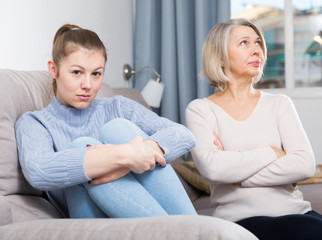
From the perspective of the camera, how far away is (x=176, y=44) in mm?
3373

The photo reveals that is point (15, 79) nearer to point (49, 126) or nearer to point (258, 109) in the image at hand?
point (49, 126)

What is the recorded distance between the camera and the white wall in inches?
80.0

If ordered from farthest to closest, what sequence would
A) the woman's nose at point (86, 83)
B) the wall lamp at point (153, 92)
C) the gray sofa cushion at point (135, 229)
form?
the wall lamp at point (153, 92) → the woman's nose at point (86, 83) → the gray sofa cushion at point (135, 229)

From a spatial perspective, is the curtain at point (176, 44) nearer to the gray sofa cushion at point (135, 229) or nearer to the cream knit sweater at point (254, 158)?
the cream knit sweater at point (254, 158)

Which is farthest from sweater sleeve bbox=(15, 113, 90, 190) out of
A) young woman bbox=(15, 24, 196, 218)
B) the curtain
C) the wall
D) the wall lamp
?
the wall

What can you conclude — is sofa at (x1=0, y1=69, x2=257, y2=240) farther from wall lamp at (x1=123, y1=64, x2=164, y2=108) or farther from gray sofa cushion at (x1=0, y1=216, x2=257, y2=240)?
wall lamp at (x1=123, y1=64, x2=164, y2=108)

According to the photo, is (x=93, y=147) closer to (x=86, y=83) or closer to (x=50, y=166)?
(x=50, y=166)

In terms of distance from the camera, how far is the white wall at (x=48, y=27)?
2.03 metres

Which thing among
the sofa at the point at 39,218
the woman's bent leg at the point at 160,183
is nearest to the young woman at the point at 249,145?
the sofa at the point at 39,218

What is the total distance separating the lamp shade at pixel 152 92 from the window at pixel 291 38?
97 centimetres

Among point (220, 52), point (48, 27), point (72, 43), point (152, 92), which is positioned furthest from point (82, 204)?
point (152, 92)

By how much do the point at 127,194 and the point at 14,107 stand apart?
477mm

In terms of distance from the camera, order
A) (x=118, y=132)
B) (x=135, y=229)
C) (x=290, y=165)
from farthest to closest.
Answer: (x=290, y=165) < (x=118, y=132) < (x=135, y=229)

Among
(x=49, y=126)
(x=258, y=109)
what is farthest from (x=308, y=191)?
(x=49, y=126)
